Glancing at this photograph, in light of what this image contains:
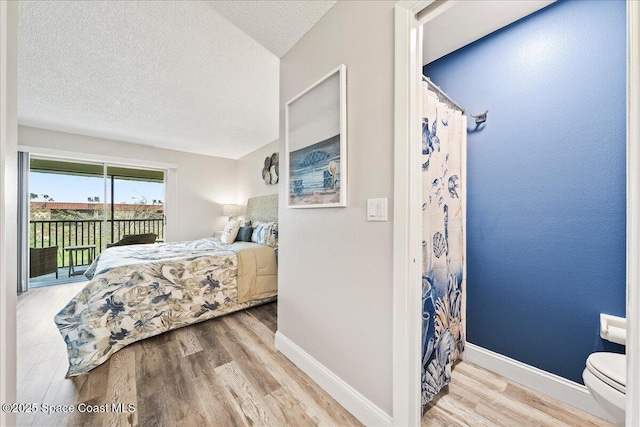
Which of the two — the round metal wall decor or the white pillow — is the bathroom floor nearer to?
the white pillow

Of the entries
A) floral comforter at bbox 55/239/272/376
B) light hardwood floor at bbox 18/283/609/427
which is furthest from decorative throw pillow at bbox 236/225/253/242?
light hardwood floor at bbox 18/283/609/427

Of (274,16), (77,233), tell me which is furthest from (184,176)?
(274,16)

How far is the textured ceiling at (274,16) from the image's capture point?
4.70 feet

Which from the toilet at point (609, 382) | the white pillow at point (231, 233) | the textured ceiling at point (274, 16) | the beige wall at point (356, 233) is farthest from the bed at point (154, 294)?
the toilet at point (609, 382)

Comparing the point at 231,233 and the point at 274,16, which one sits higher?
the point at 274,16

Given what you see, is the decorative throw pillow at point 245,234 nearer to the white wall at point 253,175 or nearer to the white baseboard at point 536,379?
the white wall at point 253,175

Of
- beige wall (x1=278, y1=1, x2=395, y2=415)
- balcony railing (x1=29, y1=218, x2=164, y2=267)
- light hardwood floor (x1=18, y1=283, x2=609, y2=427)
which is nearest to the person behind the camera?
beige wall (x1=278, y1=1, x2=395, y2=415)

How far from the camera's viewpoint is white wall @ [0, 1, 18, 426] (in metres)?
0.58

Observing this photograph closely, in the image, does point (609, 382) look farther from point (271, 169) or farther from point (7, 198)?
point (271, 169)

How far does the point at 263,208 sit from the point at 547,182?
360 centimetres

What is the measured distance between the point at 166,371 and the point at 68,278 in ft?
12.7

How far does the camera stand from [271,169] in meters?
4.15

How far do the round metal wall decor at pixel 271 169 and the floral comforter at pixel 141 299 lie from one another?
173 cm

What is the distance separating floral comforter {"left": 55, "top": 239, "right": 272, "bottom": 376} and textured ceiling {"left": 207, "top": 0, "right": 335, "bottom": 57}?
82.1 inches
